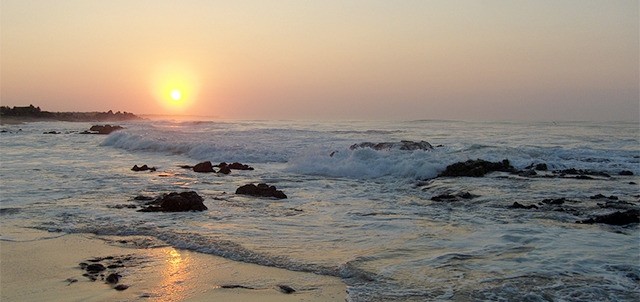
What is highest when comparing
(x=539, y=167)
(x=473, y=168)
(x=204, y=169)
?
(x=473, y=168)

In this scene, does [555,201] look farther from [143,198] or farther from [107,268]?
[107,268]

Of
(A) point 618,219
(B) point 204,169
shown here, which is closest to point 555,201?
(A) point 618,219

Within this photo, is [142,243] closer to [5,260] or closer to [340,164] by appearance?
[5,260]

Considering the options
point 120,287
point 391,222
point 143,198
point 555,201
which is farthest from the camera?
point 143,198

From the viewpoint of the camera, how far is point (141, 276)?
616 centimetres

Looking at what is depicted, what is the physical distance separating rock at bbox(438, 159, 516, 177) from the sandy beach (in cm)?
1120

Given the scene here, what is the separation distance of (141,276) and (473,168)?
12839 millimetres

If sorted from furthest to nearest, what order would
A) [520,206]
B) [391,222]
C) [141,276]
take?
[520,206]
[391,222]
[141,276]

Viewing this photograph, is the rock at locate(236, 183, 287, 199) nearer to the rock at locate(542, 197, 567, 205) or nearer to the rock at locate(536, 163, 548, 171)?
the rock at locate(542, 197, 567, 205)

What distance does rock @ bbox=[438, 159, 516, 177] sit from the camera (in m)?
16.8

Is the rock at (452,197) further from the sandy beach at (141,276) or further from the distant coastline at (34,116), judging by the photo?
the distant coastline at (34,116)

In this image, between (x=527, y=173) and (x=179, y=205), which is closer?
(x=179, y=205)

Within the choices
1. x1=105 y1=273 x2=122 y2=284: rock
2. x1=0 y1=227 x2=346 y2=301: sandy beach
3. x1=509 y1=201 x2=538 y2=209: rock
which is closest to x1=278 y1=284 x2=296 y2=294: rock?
x1=0 y1=227 x2=346 y2=301: sandy beach

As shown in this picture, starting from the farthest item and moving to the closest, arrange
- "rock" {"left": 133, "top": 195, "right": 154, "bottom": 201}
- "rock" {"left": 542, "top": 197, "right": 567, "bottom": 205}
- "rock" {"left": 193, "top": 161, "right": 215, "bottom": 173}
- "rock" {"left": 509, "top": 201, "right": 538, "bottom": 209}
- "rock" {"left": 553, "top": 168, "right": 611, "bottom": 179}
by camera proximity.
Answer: "rock" {"left": 193, "top": 161, "right": 215, "bottom": 173} → "rock" {"left": 553, "top": 168, "right": 611, "bottom": 179} → "rock" {"left": 133, "top": 195, "right": 154, "bottom": 201} → "rock" {"left": 542, "top": 197, "right": 567, "bottom": 205} → "rock" {"left": 509, "top": 201, "right": 538, "bottom": 209}
